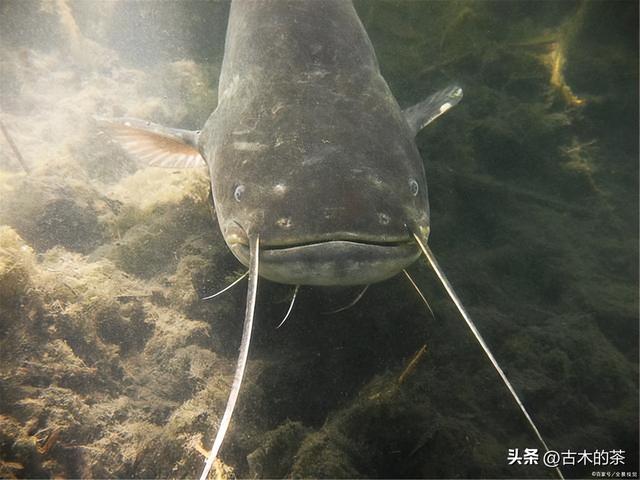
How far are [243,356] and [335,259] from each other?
0.54 metres

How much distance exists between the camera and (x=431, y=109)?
2.88 m

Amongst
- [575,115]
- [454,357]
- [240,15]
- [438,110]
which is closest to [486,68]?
[575,115]

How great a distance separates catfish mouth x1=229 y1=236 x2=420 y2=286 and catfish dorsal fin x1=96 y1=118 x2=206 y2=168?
1.67 m

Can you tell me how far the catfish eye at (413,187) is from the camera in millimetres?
1847

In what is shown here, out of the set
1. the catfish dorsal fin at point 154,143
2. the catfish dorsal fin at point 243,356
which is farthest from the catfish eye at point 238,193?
the catfish dorsal fin at point 154,143

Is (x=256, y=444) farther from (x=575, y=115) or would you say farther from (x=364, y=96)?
(x=575, y=115)

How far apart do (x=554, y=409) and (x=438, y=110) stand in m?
2.18

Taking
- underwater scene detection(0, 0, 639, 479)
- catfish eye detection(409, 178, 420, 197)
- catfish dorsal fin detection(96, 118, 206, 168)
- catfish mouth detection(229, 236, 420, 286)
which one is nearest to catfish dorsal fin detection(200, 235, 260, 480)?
catfish mouth detection(229, 236, 420, 286)

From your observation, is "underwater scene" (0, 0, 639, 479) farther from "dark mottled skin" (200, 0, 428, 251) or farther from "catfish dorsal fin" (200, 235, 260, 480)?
"catfish dorsal fin" (200, 235, 260, 480)

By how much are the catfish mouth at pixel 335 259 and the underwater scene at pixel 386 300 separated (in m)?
0.25

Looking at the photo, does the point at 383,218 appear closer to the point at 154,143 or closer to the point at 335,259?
the point at 335,259

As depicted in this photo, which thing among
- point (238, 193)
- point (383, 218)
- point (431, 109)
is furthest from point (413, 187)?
point (431, 109)

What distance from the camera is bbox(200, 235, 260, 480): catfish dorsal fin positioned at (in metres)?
1.10

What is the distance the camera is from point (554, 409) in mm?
2238
